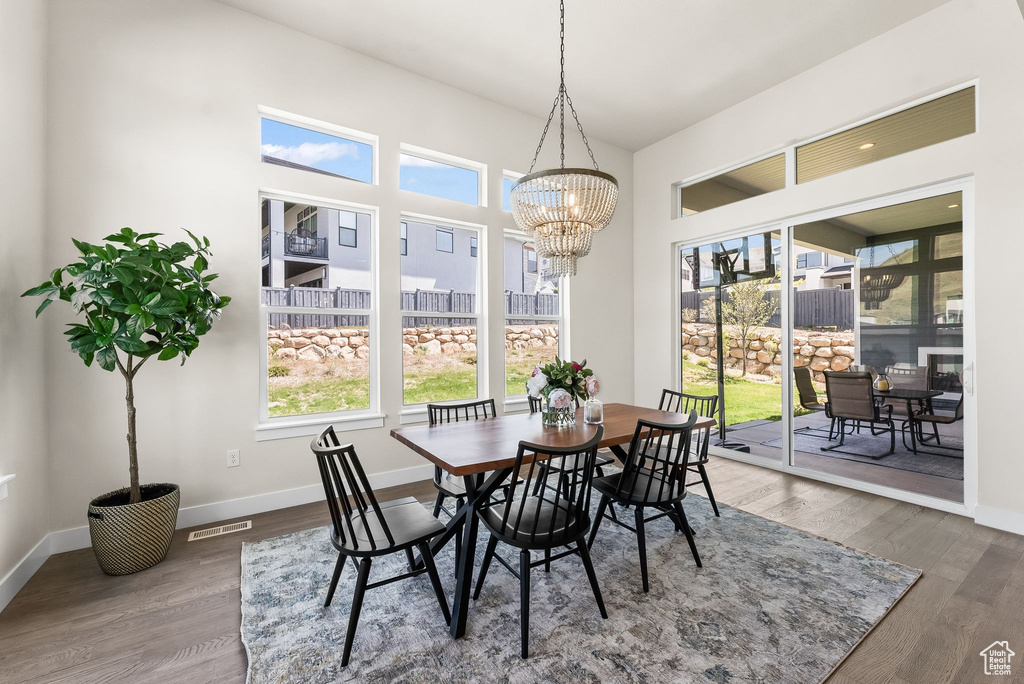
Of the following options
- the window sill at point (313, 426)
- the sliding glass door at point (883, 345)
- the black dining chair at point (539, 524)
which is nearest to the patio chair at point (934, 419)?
the sliding glass door at point (883, 345)

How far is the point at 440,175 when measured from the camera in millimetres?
4223

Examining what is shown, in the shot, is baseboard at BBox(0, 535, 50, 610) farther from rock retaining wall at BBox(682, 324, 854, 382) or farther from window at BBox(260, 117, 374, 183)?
rock retaining wall at BBox(682, 324, 854, 382)

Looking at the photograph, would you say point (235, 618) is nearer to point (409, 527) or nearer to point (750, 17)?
point (409, 527)

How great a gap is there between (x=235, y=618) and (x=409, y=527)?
0.97m

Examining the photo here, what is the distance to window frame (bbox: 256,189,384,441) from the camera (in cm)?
334

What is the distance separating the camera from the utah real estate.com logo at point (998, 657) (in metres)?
1.74

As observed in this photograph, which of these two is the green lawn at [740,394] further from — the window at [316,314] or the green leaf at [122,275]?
the green leaf at [122,275]

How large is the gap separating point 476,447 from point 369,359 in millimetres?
1947

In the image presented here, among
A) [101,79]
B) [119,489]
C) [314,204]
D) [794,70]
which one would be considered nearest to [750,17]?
[794,70]

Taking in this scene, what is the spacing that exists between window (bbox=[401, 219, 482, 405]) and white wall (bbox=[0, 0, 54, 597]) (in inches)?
89.5

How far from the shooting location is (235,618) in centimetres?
208

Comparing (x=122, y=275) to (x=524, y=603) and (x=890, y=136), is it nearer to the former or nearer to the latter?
(x=524, y=603)

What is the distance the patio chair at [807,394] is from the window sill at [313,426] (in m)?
3.84

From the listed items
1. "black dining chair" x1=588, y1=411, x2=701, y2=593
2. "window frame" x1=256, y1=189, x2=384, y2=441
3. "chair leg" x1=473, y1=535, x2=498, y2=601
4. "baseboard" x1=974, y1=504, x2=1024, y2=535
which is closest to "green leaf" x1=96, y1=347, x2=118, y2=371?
"window frame" x1=256, y1=189, x2=384, y2=441
